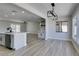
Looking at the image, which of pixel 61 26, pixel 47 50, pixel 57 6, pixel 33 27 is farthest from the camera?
pixel 33 27

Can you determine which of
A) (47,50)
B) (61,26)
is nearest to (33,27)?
(61,26)

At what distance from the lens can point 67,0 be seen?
1.46 m

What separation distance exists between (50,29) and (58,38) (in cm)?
125

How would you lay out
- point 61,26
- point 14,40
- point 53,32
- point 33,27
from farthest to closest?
point 33,27
point 53,32
point 61,26
point 14,40

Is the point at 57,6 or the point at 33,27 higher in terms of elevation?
the point at 57,6

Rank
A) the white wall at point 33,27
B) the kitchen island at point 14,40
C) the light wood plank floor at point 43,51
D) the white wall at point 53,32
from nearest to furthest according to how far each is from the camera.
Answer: the light wood plank floor at point 43,51, the kitchen island at point 14,40, the white wall at point 53,32, the white wall at point 33,27

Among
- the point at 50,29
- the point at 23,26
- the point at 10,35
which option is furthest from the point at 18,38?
the point at 23,26

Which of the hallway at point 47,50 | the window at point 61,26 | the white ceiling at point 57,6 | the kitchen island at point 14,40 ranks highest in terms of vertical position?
the white ceiling at point 57,6

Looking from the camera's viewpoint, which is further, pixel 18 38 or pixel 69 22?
pixel 69 22

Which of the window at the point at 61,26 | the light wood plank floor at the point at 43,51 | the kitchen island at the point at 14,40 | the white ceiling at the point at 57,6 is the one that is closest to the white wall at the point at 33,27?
the window at the point at 61,26

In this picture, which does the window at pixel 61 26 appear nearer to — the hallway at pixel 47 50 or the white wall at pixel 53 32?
the white wall at pixel 53 32

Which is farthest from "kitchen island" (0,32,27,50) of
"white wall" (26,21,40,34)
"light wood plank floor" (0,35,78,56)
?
"white wall" (26,21,40,34)

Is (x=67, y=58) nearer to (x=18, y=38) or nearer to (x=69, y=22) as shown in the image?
(x=18, y=38)

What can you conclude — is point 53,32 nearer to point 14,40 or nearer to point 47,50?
point 47,50
